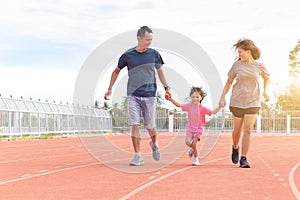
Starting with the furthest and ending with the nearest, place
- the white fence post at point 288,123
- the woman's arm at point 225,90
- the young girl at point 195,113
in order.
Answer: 1. the white fence post at point 288,123
2. the young girl at point 195,113
3. the woman's arm at point 225,90

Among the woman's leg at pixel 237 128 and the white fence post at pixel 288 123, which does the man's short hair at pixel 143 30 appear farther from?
the white fence post at pixel 288 123

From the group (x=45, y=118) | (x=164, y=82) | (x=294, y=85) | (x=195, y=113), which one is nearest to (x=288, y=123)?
(x=294, y=85)

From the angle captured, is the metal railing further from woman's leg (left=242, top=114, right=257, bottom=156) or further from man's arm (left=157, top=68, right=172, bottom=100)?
woman's leg (left=242, top=114, right=257, bottom=156)

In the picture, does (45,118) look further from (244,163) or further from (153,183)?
(153,183)

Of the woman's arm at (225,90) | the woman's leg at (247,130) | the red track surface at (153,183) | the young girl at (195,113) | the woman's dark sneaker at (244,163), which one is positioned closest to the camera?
the red track surface at (153,183)

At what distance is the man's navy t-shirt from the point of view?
10.4m

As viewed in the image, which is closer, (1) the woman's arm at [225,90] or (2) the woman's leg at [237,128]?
(1) the woman's arm at [225,90]

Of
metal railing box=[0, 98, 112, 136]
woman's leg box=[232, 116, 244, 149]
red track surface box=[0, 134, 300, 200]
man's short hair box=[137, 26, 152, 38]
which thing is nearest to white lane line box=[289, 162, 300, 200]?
red track surface box=[0, 134, 300, 200]

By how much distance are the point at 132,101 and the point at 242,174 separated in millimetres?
2640

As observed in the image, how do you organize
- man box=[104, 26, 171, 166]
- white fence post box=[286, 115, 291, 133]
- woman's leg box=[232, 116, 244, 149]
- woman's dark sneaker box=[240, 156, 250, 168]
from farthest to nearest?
white fence post box=[286, 115, 291, 133] < woman's leg box=[232, 116, 244, 149] < man box=[104, 26, 171, 166] < woman's dark sneaker box=[240, 156, 250, 168]

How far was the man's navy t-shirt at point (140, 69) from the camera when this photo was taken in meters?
10.4

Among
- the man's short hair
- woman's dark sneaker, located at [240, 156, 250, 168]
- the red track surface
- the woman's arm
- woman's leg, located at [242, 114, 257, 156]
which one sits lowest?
the red track surface

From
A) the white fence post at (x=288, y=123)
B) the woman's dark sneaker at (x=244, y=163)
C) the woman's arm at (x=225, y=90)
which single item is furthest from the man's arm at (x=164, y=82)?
the white fence post at (x=288, y=123)

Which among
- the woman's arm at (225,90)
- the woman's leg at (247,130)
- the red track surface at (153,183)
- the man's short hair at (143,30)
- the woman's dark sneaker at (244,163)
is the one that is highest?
the man's short hair at (143,30)
